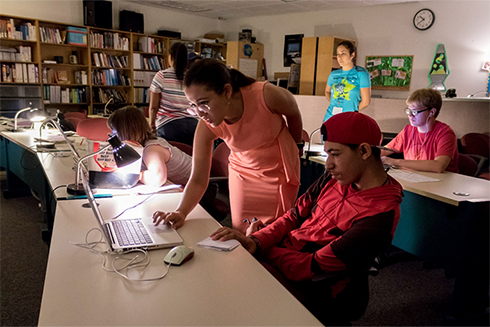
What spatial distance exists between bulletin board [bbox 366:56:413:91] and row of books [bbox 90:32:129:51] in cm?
472

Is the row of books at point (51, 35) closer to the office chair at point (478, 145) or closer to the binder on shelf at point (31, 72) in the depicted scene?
the binder on shelf at point (31, 72)

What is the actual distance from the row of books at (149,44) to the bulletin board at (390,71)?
4.27m

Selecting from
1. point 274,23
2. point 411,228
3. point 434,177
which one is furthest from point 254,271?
point 274,23

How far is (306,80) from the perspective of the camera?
6941mm

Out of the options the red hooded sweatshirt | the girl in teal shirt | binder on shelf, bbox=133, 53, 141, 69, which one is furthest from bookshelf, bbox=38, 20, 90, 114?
the red hooded sweatshirt

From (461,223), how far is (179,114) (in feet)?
7.62

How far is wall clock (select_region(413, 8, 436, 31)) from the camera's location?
21.1 feet

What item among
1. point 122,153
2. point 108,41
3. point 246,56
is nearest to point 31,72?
point 108,41

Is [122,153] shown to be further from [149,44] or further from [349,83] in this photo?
[149,44]

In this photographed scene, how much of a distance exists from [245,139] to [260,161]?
125 millimetres

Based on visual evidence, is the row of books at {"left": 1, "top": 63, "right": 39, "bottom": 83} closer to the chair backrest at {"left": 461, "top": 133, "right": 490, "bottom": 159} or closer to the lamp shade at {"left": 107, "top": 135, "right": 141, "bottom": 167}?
the lamp shade at {"left": 107, "top": 135, "right": 141, "bottom": 167}

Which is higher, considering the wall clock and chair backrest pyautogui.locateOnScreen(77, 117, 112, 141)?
the wall clock

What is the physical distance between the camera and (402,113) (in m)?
5.36

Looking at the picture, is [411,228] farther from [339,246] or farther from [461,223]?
[339,246]
